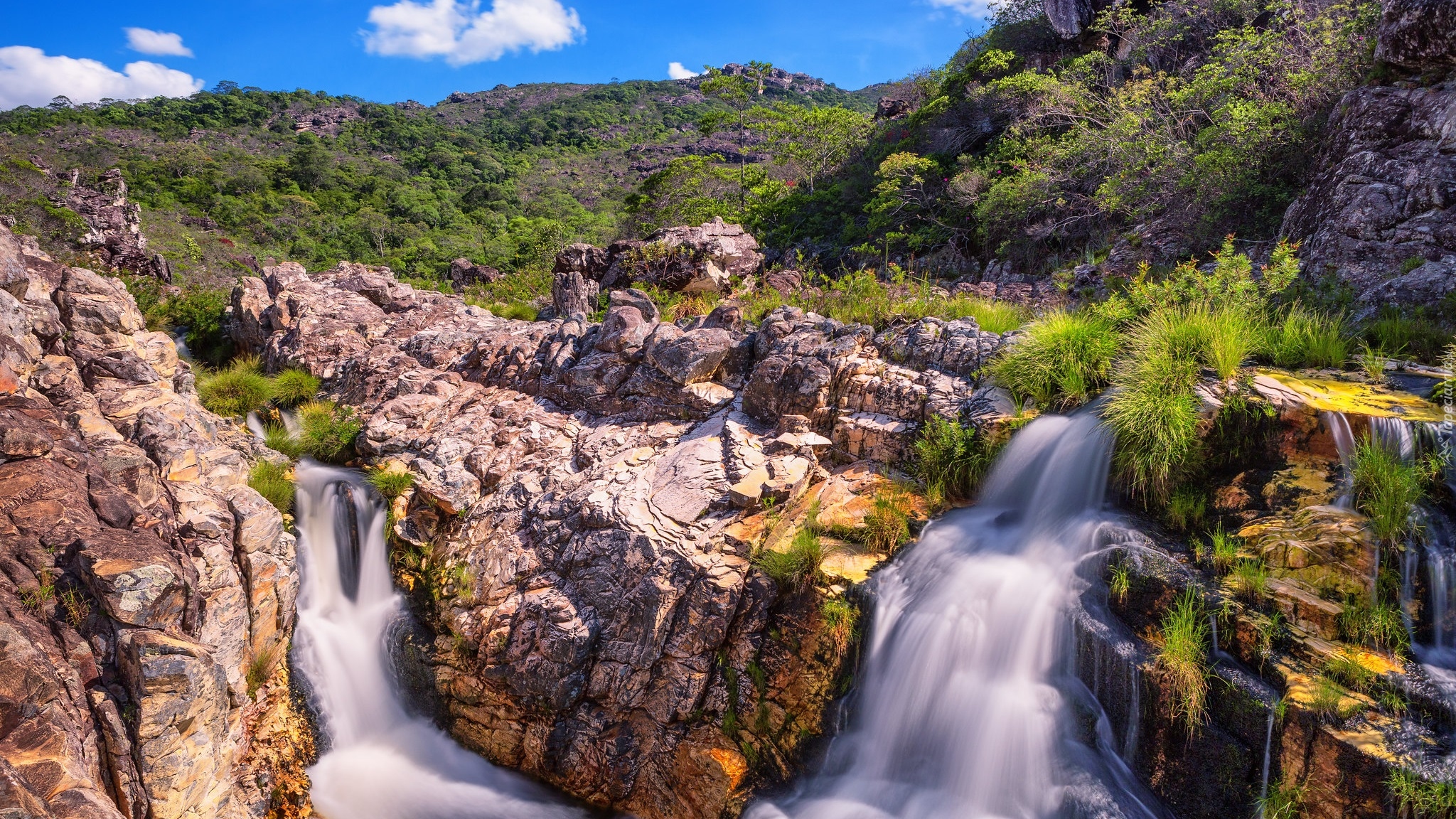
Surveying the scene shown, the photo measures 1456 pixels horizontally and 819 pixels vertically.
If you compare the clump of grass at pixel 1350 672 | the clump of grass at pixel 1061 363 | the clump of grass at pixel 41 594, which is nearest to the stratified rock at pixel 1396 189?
the clump of grass at pixel 1061 363

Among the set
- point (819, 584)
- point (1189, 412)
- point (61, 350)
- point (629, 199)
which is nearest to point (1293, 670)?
point (1189, 412)

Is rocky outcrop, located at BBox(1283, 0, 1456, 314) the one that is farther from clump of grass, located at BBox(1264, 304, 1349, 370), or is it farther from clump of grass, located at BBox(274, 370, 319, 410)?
clump of grass, located at BBox(274, 370, 319, 410)

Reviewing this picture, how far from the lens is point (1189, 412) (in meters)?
5.67

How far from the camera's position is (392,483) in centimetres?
830

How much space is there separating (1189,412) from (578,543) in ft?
19.3

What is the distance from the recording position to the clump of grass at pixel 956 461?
22.1 ft

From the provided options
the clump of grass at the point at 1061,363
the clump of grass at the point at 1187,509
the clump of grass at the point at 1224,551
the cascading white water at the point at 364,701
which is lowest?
the cascading white water at the point at 364,701

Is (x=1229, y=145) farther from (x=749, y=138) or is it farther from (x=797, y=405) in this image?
(x=749, y=138)

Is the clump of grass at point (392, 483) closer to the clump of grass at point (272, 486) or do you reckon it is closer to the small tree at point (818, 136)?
the clump of grass at point (272, 486)

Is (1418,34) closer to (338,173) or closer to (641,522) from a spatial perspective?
(641,522)

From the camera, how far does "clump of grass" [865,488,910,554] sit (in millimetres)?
6281

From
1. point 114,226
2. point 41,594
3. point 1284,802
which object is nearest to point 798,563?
point 1284,802

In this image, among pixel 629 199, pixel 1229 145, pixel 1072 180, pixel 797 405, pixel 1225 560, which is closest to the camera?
pixel 1225 560

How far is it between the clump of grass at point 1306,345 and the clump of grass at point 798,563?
4.64 meters
